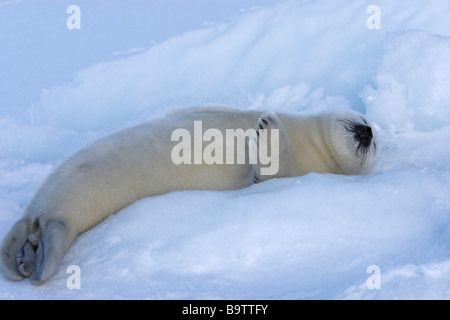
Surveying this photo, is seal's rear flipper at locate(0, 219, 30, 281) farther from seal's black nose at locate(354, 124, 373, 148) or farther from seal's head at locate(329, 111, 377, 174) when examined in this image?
seal's black nose at locate(354, 124, 373, 148)

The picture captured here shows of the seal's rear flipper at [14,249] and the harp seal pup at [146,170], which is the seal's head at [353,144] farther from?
the seal's rear flipper at [14,249]

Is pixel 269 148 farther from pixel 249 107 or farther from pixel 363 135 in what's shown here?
pixel 249 107

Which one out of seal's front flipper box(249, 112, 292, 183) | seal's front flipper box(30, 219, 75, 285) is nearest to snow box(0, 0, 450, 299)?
seal's front flipper box(30, 219, 75, 285)

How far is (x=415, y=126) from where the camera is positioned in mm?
3861

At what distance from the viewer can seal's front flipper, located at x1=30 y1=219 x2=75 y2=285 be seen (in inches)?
87.5

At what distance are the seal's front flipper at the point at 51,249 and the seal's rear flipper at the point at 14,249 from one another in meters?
0.09

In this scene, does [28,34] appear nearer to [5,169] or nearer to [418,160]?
[5,169]

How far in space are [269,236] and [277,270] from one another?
0.74ft

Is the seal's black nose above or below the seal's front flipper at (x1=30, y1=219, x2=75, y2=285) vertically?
above

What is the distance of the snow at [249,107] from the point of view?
6.97ft

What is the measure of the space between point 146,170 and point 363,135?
4.46 feet

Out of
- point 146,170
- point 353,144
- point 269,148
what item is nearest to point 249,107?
point 353,144

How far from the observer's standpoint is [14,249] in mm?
2469

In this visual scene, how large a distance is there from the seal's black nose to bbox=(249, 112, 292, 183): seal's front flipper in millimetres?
589
